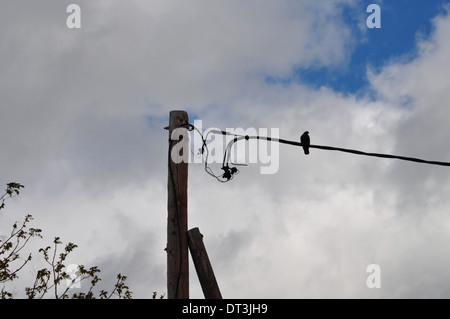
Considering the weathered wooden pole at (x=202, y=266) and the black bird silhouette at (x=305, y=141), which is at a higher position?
the black bird silhouette at (x=305, y=141)

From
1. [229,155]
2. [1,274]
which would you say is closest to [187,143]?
[229,155]

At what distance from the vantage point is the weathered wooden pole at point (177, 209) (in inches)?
263

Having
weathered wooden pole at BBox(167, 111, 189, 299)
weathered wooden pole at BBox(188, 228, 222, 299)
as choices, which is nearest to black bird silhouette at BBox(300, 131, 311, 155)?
weathered wooden pole at BBox(167, 111, 189, 299)

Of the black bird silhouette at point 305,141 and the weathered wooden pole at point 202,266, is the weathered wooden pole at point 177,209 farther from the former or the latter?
the black bird silhouette at point 305,141

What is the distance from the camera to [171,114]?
7.45 m

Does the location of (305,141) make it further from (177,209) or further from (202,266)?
(202,266)

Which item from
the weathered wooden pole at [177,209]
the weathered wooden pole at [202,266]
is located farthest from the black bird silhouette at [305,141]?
the weathered wooden pole at [202,266]

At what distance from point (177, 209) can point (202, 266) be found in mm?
832

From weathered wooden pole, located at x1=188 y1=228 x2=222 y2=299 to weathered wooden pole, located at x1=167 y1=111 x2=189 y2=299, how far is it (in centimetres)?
10

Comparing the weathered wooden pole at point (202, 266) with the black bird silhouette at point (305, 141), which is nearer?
the weathered wooden pole at point (202, 266)

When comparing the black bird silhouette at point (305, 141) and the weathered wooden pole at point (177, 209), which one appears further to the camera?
the black bird silhouette at point (305, 141)

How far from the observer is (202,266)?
6.79 m

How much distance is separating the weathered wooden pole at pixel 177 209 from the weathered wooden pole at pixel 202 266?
96 millimetres
